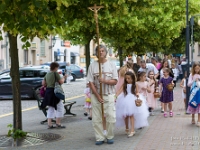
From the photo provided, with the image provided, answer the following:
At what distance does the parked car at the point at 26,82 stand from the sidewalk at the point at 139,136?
24.8ft

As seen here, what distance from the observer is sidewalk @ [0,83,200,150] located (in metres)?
8.55

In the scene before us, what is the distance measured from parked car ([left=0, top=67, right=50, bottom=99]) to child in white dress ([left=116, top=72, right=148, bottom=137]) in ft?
36.1

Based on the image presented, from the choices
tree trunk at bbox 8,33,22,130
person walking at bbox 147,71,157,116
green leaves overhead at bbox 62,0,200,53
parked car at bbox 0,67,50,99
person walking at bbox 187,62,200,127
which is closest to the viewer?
tree trunk at bbox 8,33,22,130

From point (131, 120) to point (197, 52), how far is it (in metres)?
64.1

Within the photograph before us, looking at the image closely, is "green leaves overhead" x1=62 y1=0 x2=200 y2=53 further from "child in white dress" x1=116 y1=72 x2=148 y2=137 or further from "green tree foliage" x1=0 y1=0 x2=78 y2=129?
"child in white dress" x1=116 y1=72 x2=148 y2=137

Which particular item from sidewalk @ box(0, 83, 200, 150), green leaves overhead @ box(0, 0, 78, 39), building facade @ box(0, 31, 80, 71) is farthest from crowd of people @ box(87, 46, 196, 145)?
building facade @ box(0, 31, 80, 71)

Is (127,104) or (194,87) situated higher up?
(194,87)

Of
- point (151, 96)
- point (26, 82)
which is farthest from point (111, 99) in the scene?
point (26, 82)

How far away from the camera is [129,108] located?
985 cm

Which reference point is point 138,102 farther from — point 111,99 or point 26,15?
point 26,15

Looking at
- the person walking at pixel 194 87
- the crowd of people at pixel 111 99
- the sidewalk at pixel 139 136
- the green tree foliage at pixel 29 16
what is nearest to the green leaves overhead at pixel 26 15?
the green tree foliage at pixel 29 16

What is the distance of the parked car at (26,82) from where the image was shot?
2069 cm

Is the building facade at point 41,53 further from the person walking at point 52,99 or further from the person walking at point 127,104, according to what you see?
the person walking at point 127,104

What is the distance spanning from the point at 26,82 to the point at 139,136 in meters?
11.8
